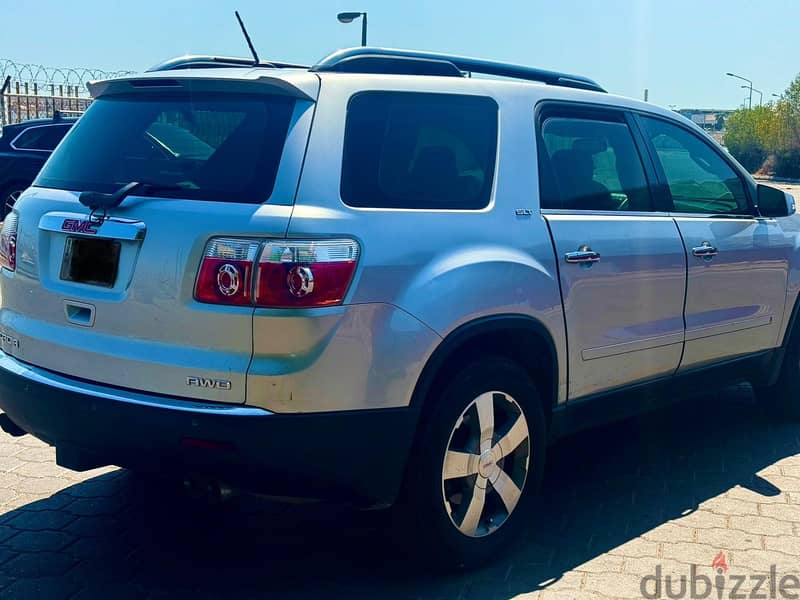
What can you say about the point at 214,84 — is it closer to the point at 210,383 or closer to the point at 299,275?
the point at 299,275

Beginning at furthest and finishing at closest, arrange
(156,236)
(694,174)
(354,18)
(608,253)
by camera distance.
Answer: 1. (354,18)
2. (694,174)
3. (608,253)
4. (156,236)

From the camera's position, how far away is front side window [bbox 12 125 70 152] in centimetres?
1454

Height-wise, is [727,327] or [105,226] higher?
[105,226]

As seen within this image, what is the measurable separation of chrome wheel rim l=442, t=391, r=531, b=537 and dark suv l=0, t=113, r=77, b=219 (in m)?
12.2

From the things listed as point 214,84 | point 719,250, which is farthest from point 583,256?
point 214,84

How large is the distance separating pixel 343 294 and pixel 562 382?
130cm

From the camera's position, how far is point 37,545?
3850mm

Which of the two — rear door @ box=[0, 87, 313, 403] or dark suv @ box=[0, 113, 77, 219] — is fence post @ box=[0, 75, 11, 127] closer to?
dark suv @ box=[0, 113, 77, 219]

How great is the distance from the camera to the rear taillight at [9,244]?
12.2 ft

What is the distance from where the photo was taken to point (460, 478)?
3586mm

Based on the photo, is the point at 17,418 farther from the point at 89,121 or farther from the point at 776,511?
the point at 776,511

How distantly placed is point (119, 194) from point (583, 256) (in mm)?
1834

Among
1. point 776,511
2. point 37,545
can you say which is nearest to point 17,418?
point 37,545

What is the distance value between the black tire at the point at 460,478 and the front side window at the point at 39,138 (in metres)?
12.4
